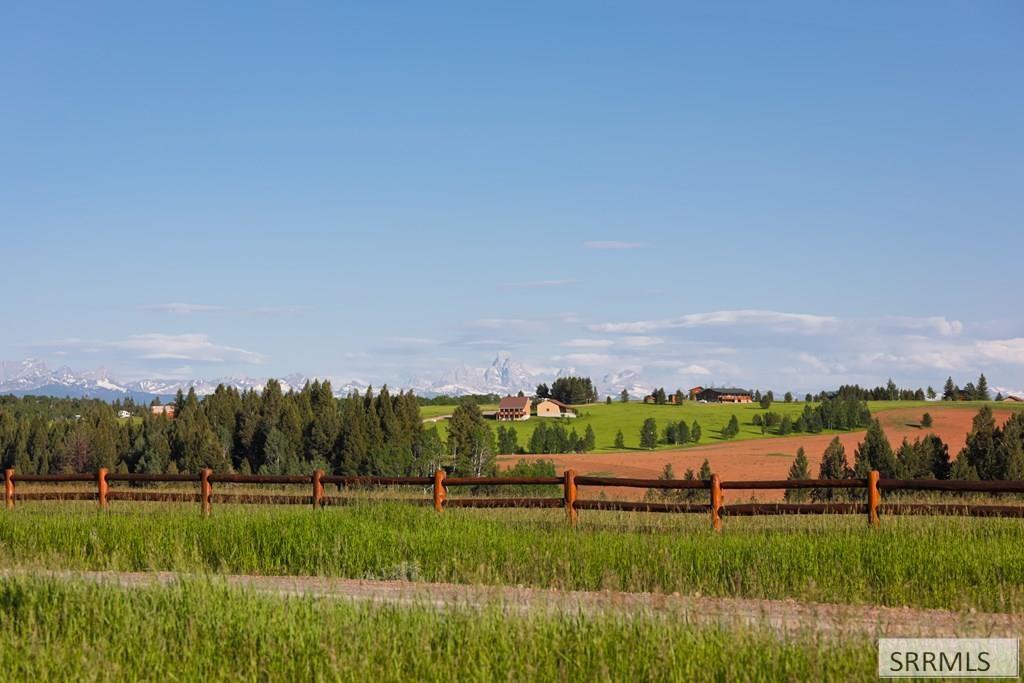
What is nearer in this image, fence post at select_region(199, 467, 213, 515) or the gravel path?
the gravel path

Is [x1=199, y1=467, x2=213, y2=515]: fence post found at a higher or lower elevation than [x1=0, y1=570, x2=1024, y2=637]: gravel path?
higher

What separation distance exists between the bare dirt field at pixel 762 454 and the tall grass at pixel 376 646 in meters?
91.6

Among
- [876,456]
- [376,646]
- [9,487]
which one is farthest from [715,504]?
[876,456]

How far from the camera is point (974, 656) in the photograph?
8.84 m

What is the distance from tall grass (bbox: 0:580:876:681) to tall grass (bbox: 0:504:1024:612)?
85.8 inches

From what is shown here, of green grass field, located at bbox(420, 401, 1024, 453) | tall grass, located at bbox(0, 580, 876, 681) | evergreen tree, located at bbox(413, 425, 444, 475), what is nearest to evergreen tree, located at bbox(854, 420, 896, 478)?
evergreen tree, located at bbox(413, 425, 444, 475)

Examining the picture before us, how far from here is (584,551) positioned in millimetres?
15422

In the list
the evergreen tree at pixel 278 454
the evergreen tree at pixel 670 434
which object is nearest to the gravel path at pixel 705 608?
the evergreen tree at pixel 278 454

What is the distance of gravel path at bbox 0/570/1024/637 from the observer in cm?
994

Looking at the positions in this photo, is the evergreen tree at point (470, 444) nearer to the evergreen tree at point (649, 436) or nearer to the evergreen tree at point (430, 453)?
the evergreen tree at point (430, 453)

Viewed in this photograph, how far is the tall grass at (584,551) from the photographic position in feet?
43.4

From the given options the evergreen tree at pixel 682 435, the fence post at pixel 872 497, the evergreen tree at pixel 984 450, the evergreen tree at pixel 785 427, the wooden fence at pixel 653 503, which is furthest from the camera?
the evergreen tree at pixel 785 427

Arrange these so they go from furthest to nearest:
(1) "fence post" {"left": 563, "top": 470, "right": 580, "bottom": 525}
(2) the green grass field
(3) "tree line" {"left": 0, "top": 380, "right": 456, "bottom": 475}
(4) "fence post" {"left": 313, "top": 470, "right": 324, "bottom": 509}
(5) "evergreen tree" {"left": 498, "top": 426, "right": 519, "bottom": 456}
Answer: (2) the green grass field < (5) "evergreen tree" {"left": 498, "top": 426, "right": 519, "bottom": 456} < (3) "tree line" {"left": 0, "top": 380, "right": 456, "bottom": 475} < (4) "fence post" {"left": 313, "top": 470, "right": 324, "bottom": 509} < (1) "fence post" {"left": 563, "top": 470, "right": 580, "bottom": 525}

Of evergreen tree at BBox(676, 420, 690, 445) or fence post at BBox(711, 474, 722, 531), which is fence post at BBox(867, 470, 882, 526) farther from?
evergreen tree at BBox(676, 420, 690, 445)
